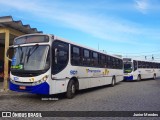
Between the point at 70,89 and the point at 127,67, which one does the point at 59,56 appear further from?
the point at 127,67

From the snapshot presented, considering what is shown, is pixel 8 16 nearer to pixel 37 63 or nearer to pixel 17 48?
pixel 17 48

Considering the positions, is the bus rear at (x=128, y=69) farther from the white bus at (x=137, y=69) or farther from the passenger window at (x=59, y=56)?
the passenger window at (x=59, y=56)

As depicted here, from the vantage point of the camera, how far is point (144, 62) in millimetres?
30359

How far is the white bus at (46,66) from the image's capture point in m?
9.71

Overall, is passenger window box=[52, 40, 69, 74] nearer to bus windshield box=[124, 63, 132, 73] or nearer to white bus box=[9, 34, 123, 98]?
white bus box=[9, 34, 123, 98]

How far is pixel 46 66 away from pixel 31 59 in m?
0.79

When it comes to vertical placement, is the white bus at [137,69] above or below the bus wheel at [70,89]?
above

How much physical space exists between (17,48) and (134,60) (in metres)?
19.5

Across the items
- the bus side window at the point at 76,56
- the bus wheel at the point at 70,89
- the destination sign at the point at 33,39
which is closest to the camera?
the destination sign at the point at 33,39

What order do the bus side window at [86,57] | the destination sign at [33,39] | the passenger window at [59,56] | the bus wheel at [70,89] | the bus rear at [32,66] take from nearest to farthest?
the bus rear at [32,66] → the passenger window at [59,56] → the destination sign at [33,39] → the bus wheel at [70,89] → the bus side window at [86,57]

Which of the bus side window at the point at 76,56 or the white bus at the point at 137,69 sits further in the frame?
the white bus at the point at 137,69

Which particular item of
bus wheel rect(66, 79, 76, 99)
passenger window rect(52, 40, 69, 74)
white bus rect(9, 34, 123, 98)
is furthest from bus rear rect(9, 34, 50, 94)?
bus wheel rect(66, 79, 76, 99)

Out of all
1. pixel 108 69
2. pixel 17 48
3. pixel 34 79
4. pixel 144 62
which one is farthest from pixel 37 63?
pixel 144 62

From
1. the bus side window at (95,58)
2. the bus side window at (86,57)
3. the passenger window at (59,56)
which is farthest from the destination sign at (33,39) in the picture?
the bus side window at (95,58)
